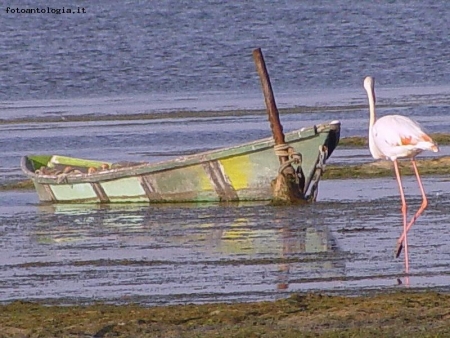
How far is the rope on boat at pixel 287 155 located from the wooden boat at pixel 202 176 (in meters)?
0.10

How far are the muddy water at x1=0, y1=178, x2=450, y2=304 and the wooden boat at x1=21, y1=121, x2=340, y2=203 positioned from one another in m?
0.26

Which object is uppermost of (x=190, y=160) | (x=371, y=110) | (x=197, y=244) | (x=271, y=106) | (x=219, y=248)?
(x=271, y=106)

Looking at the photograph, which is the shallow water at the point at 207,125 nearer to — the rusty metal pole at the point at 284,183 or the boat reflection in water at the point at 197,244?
the boat reflection in water at the point at 197,244

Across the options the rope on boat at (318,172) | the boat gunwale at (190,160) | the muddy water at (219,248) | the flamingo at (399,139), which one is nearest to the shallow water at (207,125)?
the muddy water at (219,248)

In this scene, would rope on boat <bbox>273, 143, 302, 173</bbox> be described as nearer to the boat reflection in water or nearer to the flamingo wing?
the boat reflection in water

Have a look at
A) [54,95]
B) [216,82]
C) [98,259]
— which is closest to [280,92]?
[216,82]

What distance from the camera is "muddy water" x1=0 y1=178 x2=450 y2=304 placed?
1126cm

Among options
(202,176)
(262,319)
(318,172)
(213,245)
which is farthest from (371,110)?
(262,319)

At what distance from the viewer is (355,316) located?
9375mm

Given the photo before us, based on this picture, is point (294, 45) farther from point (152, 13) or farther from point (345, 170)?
point (345, 170)

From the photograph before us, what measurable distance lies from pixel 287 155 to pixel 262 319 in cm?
784

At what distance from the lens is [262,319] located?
31.0 feet

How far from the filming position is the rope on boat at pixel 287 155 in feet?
56.3

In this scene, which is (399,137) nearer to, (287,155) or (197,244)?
(197,244)
